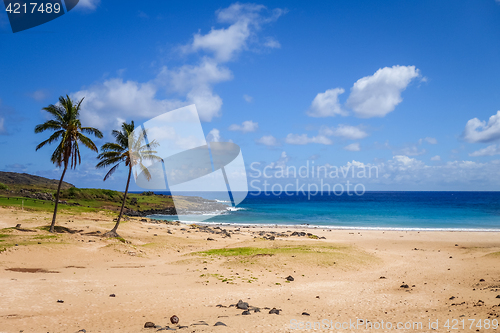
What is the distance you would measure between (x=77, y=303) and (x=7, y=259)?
29.2ft

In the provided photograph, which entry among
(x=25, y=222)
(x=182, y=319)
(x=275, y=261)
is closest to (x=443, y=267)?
(x=275, y=261)

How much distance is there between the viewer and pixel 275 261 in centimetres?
1678

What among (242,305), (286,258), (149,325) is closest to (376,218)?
(286,258)

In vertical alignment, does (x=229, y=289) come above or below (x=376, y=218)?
above


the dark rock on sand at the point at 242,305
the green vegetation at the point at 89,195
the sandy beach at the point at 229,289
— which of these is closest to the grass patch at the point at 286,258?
the sandy beach at the point at 229,289

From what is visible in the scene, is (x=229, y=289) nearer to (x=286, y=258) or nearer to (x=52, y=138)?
(x=286, y=258)

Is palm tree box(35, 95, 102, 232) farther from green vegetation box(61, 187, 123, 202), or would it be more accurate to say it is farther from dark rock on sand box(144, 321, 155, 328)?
green vegetation box(61, 187, 123, 202)

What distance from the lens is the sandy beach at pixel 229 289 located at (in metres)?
7.90

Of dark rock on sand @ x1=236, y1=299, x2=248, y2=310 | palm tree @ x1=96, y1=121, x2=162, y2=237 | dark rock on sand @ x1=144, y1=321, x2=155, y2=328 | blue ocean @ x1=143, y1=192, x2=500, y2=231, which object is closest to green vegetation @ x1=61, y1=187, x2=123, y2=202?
blue ocean @ x1=143, y1=192, x2=500, y2=231

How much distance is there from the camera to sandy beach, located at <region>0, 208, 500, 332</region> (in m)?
7.90

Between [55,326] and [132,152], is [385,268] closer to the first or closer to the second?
[55,326]

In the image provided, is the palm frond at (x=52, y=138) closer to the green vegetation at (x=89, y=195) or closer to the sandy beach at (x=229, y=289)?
the sandy beach at (x=229, y=289)

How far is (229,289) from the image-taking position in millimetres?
12000

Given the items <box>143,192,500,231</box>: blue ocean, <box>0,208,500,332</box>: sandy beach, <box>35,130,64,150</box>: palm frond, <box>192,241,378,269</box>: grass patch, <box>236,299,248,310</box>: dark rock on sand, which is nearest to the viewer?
<box>0,208,500,332</box>: sandy beach
